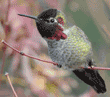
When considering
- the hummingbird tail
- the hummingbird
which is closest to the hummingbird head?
the hummingbird

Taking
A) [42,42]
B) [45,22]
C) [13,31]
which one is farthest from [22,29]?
[45,22]

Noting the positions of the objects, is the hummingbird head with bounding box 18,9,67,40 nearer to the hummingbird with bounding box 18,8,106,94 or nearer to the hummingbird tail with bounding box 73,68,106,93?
the hummingbird with bounding box 18,8,106,94

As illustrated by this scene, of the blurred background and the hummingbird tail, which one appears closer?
the hummingbird tail

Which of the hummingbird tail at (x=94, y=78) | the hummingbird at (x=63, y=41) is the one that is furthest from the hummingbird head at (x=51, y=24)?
the hummingbird tail at (x=94, y=78)

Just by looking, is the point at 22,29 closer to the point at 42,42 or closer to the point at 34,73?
the point at 42,42

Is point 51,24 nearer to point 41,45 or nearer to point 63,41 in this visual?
point 63,41

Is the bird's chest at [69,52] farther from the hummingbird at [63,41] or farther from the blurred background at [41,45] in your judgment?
the blurred background at [41,45]
